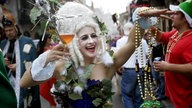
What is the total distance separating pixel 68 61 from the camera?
3.19 m

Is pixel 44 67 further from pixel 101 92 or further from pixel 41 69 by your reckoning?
pixel 101 92

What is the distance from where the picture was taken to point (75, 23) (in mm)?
3168

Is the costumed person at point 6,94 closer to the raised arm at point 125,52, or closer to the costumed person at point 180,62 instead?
the raised arm at point 125,52

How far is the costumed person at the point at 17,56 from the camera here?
4781mm

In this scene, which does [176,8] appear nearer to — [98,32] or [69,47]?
[98,32]

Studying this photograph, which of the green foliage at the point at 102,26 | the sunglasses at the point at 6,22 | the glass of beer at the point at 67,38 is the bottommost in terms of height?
the glass of beer at the point at 67,38

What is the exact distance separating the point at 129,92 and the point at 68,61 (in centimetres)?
325

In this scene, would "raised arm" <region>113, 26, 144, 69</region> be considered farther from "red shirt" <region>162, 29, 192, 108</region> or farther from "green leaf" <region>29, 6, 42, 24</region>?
"green leaf" <region>29, 6, 42, 24</region>

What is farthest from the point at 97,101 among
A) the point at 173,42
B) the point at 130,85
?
the point at 130,85

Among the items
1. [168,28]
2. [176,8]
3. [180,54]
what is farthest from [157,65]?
[168,28]

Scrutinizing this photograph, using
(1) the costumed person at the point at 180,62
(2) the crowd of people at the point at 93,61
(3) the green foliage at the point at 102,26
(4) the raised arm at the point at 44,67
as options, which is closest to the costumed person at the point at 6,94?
(2) the crowd of people at the point at 93,61

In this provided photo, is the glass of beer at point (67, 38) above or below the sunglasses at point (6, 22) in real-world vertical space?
below

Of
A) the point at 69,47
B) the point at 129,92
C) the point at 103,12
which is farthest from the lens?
the point at 129,92

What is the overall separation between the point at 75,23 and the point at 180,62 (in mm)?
1282
